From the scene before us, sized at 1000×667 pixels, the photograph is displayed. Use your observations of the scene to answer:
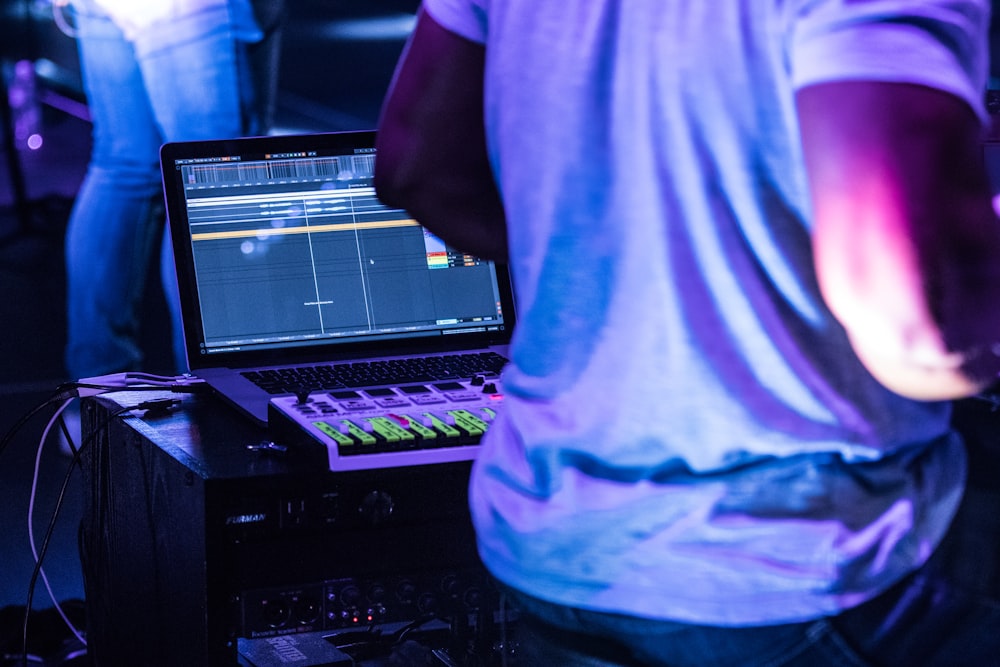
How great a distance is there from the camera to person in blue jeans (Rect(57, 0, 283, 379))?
8.64 feet

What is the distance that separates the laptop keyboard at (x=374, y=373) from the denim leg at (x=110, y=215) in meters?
1.49

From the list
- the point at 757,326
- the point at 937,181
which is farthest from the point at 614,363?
the point at 937,181

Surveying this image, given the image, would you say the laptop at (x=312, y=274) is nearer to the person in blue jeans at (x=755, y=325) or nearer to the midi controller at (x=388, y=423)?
the midi controller at (x=388, y=423)

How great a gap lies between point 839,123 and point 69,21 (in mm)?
2623

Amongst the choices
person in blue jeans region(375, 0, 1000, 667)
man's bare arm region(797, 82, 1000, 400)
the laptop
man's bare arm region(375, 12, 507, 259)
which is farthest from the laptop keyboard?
man's bare arm region(797, 82, 1000, 400)

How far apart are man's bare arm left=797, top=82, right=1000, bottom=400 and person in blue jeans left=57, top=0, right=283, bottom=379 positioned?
2.25 m

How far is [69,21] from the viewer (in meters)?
2.78

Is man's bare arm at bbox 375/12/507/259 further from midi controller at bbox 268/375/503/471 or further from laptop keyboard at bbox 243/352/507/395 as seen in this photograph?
laptop keyboard at bbox 243/352/507/395

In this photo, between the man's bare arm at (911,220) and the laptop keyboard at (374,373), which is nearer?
the man's bare arm at (911,220)

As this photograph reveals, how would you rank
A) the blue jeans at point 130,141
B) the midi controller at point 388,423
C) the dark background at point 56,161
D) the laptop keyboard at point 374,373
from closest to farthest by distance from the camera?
the midi controller at point 388,423 → the laptop keyboard at point 374,373 → the blue jeans at point 130,141 → the dark background at point 56,161

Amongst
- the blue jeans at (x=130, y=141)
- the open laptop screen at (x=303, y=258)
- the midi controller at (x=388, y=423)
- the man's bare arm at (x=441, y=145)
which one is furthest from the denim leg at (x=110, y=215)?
the man's bare arm at (x=441, y=145)

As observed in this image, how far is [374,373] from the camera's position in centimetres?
138

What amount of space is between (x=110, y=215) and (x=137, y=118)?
244mm

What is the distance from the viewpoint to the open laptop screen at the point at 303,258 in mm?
1438
